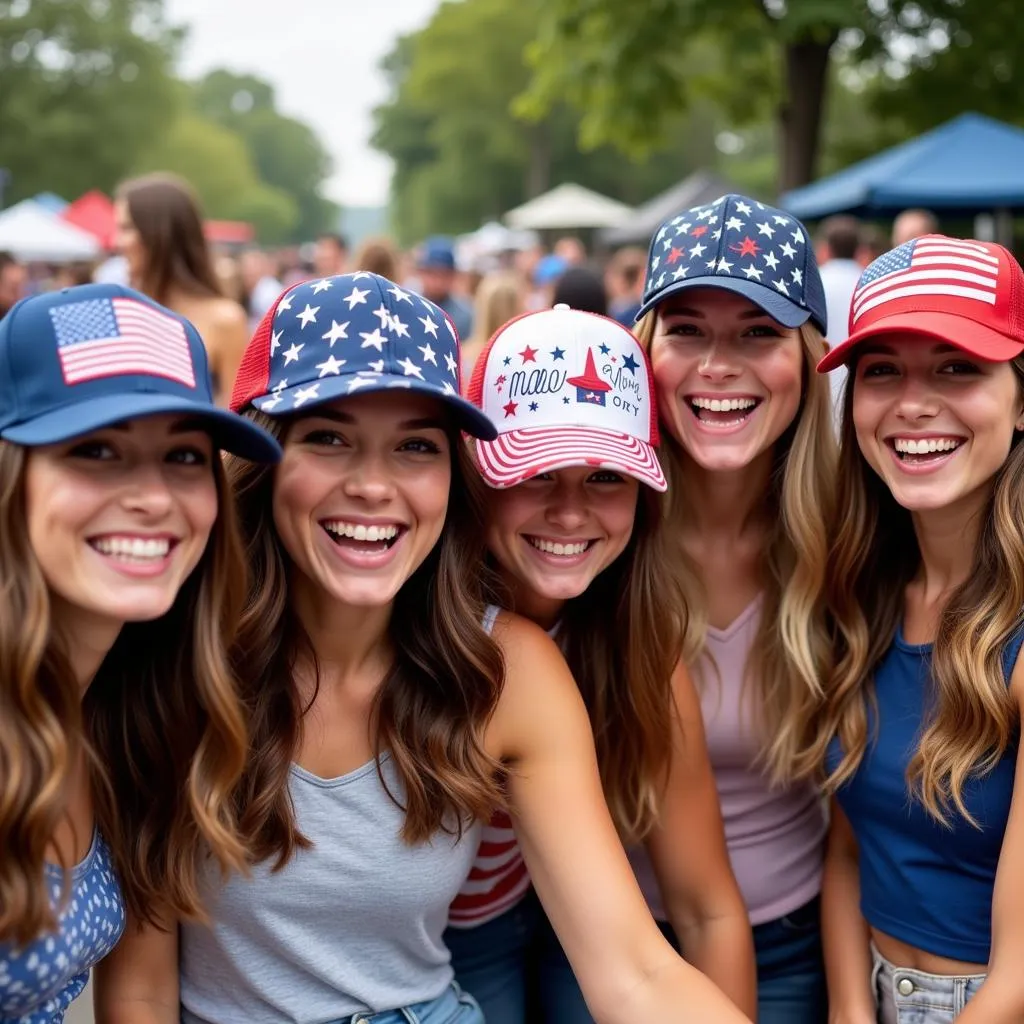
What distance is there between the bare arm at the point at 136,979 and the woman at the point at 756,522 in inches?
46.9

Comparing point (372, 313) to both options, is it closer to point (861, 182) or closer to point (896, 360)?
point (896, 360)

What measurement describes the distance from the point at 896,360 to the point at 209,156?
7789cm

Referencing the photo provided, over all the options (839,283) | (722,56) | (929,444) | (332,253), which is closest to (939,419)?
(929,444)

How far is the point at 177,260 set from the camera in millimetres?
5539

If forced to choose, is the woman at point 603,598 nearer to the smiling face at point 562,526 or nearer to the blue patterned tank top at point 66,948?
the smiling face at point 562,526

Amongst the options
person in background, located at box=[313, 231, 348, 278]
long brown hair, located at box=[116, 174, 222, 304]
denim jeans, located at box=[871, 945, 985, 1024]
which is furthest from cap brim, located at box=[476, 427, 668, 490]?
person in background, located at box=[313, 231, 348, 278]

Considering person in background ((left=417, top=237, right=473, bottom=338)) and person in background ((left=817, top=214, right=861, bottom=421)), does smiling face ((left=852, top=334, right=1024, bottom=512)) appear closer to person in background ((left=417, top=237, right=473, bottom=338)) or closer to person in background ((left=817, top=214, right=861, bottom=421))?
person in background ((left=817, top=214, right=861, bottom=421))

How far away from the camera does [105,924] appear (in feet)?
7.37

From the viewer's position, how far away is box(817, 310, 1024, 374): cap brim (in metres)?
2.58

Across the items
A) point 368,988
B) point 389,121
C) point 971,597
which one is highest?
point 389,121

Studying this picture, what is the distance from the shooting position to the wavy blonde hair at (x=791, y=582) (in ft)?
9.78

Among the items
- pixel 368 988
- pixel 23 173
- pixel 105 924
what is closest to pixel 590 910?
pixel 368 988

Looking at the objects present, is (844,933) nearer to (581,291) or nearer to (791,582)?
(791,582)

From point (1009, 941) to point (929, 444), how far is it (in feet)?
3.24
